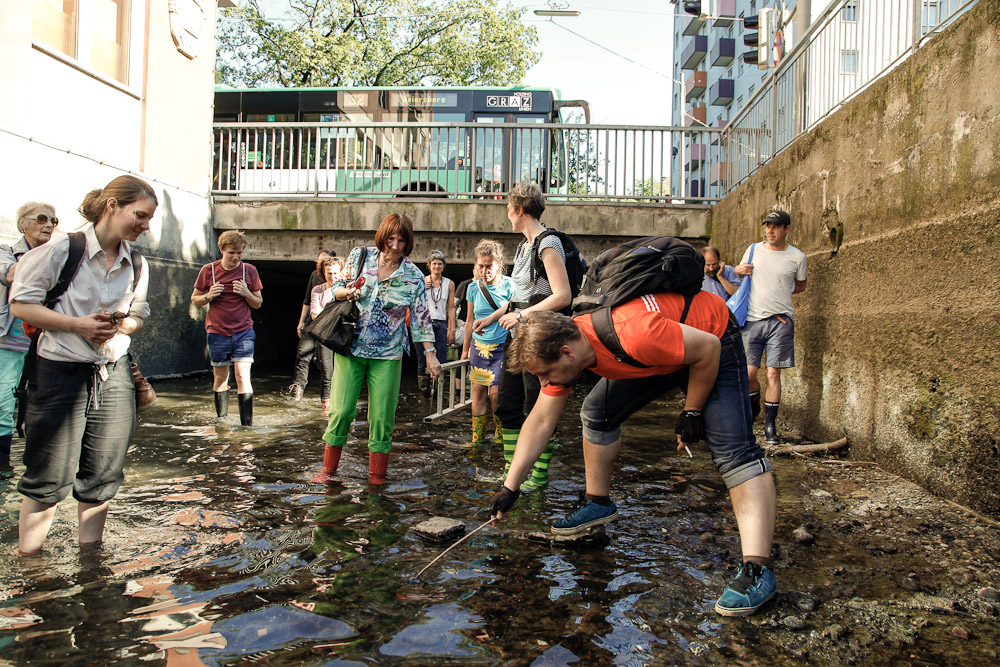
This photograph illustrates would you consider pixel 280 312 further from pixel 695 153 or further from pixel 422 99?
pixel 695 153

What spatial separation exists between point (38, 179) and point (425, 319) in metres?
6.84

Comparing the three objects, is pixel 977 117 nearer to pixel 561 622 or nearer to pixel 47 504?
pixel 561 622

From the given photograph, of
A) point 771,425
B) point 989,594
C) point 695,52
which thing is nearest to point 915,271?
point 771,425

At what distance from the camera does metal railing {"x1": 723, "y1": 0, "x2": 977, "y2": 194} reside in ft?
18.7

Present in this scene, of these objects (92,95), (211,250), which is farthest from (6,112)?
(211,250)

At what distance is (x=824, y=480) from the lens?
5.35 metres

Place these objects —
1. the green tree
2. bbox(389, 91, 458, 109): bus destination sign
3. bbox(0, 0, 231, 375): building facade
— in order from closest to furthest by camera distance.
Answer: bbox(0, 0, 231, 375): building facade
bbox(389, 91, 458, 109): bus destination sign
the green tree

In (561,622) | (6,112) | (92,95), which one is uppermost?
(92,95)

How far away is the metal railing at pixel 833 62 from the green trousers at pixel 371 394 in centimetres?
450

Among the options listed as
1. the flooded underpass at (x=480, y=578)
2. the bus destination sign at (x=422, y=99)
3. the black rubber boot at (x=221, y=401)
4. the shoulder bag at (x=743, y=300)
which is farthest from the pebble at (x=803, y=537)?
the bus destination sign at (x=422, y=99)

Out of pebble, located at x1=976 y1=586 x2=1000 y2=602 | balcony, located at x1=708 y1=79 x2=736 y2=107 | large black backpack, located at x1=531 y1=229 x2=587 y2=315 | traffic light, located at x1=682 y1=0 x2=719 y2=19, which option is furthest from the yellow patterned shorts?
balcony, located at x1=708 y1=79 x2=736 y2=107

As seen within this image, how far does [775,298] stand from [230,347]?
5149mm

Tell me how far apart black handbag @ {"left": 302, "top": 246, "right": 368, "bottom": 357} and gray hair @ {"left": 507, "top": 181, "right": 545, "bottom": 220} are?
1.30 m

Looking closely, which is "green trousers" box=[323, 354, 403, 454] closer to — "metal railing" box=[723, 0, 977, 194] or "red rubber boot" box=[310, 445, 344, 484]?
"red rubber boot" box=[310, 445, 344, 484]
